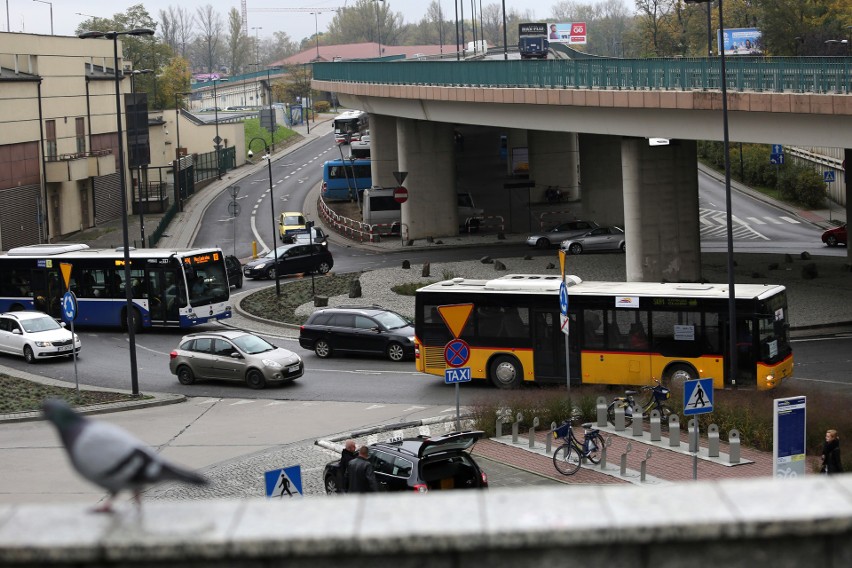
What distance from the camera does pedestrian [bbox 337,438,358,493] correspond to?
15.7 m

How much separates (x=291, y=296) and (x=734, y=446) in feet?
86.8

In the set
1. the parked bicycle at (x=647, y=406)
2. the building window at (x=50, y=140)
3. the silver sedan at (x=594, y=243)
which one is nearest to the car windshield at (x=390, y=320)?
the parked bicycle at (x=647, y=406)

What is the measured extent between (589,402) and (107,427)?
17577 millimetres

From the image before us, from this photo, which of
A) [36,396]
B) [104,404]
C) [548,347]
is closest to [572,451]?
[548,347]

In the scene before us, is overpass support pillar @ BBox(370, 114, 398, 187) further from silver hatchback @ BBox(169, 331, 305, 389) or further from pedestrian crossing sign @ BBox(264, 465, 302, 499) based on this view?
pedestrian crossing sign @ BBox(264, 465, 302, 499)

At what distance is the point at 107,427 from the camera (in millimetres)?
5070

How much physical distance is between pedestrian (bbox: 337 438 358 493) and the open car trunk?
1140 millimetres

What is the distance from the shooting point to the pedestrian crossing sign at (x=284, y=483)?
41.5 feet

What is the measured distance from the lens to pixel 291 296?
43.0 metres

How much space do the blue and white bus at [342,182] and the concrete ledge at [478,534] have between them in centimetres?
7005

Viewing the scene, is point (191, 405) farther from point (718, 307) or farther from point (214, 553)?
point (214, 553)

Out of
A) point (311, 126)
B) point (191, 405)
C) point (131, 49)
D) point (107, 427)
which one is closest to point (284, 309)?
point (191, 405)

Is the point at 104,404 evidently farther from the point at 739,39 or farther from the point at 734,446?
the point at 739,39

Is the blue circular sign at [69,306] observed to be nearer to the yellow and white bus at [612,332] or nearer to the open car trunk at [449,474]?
the yellow and white bus at [612,332]
